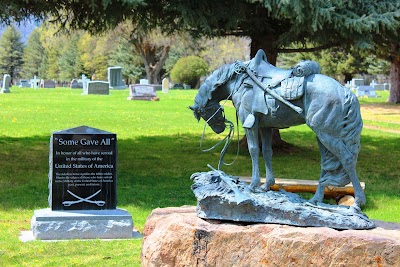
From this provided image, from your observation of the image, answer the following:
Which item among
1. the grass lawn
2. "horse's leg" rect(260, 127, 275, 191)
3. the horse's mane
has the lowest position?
the grass lawn

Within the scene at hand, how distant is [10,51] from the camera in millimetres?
96812

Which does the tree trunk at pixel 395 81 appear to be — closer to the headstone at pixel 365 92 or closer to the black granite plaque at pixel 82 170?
the headstone at pixel 365 92

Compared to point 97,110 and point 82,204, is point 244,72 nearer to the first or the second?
Result: point 82,204

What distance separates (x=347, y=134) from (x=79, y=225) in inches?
163

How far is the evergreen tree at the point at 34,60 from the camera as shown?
101744 millimetres

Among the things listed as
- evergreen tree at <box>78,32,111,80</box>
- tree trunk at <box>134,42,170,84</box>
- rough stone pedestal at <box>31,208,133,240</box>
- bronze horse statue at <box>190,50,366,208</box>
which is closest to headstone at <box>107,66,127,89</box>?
tree trunk at <box>134,42,170,84</box>

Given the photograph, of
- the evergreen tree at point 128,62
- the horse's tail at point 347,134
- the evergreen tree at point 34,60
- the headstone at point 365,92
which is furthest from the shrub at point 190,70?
the horse's tail at point 347,134

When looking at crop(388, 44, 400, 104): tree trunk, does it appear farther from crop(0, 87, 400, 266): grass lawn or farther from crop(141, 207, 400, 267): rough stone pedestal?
Answer: crop(141, 207, 400, 267): rough stone pedestal

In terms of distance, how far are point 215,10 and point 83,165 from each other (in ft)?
17.3

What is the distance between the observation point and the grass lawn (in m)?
8.34

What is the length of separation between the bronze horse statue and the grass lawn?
221 centimetres

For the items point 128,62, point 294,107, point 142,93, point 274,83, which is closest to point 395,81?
point 142,93

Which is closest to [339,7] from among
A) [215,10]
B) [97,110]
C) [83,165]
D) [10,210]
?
Answer: [215,10]

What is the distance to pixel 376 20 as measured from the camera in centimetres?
1239
